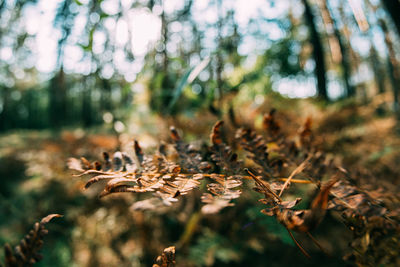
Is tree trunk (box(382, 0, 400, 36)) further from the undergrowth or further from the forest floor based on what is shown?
the undergrowth

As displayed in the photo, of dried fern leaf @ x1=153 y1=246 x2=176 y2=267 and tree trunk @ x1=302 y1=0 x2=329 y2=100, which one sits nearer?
dried fern leaf @ x1=153 y1=246 x2=176 y2=267

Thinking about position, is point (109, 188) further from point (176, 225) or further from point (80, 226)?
point (80, 226)

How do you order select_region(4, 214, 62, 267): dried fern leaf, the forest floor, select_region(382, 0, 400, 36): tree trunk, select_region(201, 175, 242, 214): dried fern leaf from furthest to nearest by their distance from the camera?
the forest floor
select_region(382, 0, 400, 36): tree trunk
select_region(4, 214, 62, 267): dried fern leaf
select_region(201, 175, 242, 214): dried fern leaf

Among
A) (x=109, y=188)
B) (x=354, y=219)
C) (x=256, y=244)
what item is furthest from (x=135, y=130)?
(x=354, y=219)

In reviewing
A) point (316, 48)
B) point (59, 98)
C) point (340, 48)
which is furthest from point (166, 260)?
point (340, 48)

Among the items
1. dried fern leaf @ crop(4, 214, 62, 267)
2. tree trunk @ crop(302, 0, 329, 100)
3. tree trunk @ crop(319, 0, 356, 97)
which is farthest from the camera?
tree trunk @ crop(302, 0, 329, 100)

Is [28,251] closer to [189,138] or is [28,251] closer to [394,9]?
[189,138]

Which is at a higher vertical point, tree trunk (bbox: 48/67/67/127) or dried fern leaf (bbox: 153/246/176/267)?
tree trunk (bbox: 48/67/67/127)

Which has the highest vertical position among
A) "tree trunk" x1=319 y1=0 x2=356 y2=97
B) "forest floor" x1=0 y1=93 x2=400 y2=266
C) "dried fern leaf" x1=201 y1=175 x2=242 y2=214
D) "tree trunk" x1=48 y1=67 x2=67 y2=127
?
"tree trunk" x1=319 y1=0 x2=356 y2=97

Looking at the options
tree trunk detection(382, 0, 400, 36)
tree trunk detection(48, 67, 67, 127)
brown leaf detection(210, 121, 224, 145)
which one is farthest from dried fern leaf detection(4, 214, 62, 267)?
tree trunk detection(48, 67, 67, 127)

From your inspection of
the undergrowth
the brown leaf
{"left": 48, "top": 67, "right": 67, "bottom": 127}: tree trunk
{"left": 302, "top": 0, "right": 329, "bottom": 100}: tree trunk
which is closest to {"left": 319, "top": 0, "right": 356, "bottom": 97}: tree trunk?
{"left": 302, "top": 0, "right": 329, "bottom": 100}: tree trunk

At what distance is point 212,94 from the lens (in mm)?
1533

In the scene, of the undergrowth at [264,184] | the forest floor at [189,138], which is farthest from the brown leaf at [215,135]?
the forest floor at [189,138]

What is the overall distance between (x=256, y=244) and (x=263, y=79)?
160 cm
